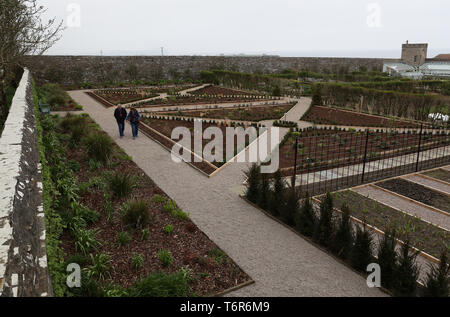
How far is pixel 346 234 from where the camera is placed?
17.3 ft

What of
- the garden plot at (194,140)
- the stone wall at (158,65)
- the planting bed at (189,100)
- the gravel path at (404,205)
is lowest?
the gravel path at (404,205)

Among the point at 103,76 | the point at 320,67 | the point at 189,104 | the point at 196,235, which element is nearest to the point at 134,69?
the point at 103,76

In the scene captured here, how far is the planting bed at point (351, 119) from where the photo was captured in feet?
48.2

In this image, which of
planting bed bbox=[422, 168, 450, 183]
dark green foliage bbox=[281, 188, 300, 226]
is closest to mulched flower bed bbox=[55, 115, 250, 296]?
dark green foliage bbox=[281, 188, 300, 226]

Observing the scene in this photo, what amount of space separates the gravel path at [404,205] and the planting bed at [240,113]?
8.52 metres

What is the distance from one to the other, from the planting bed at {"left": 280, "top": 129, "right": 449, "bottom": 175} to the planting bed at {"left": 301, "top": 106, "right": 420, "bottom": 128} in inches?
82.3

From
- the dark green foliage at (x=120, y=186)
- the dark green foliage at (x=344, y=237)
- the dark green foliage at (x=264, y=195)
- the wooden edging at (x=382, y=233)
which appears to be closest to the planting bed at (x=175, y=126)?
the dark green foliage at (x=264, y=195)

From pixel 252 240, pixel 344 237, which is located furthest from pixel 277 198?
pixel 344 237

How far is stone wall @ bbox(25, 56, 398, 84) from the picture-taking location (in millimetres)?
30594

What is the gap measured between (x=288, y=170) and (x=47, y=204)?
588cm

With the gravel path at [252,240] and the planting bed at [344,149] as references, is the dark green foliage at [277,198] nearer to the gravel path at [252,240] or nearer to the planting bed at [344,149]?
the gravel path at [252,240]

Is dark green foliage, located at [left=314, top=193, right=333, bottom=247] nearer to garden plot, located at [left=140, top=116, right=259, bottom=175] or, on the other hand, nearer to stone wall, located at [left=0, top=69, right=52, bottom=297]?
garden plot, located at [left=140, top=116, right=259, bottom=175]

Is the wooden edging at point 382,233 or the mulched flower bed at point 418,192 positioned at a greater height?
the mulched flower bed at point 418,192

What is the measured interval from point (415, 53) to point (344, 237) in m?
49.0
